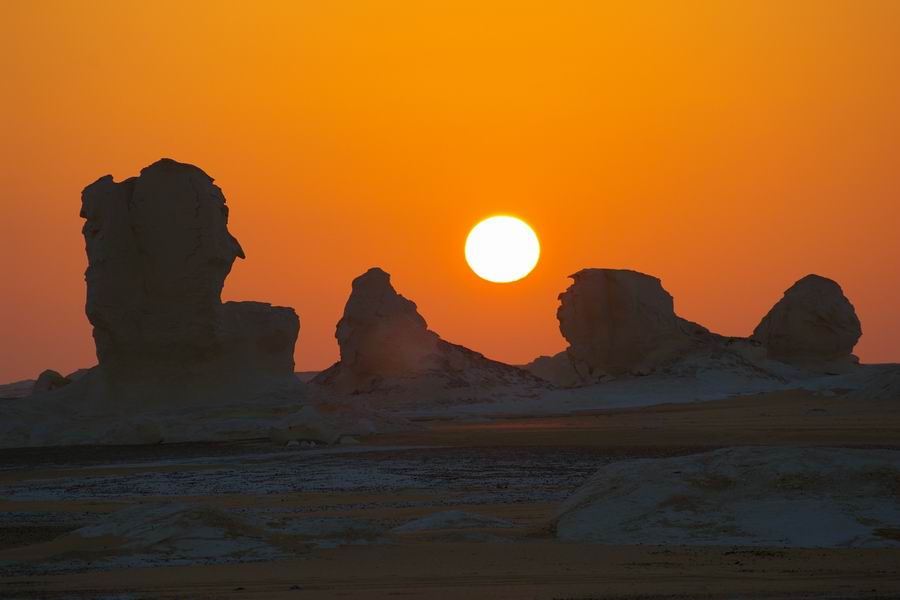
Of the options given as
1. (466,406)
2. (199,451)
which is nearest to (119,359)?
(199,451)

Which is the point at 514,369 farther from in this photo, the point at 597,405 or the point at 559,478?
the point at 559,478

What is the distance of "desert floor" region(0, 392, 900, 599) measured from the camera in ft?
33.1

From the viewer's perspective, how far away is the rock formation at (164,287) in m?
44.1

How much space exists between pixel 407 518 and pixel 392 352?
161ft

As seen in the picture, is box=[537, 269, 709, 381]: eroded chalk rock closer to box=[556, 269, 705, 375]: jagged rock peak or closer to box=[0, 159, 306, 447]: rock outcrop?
box=[556, 269, 705, 375]: jagged rock peak

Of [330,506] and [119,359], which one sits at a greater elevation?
[119,359]

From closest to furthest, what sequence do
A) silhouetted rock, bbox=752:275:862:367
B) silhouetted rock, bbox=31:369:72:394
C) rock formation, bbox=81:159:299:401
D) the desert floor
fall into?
the desert floor
rock formation, bbox=81:159:299:401
silhouetted rock, bbox=31:369:72:394
silhouetted rock, bbox=752:275:862:367

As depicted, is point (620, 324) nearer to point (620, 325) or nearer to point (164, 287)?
point (620, 325)

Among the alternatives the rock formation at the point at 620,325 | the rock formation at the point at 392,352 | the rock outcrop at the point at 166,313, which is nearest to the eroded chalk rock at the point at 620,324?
the rock formation at the point at 620,325

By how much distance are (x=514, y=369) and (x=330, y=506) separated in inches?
1967

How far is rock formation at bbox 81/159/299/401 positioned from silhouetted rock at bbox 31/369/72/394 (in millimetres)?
17228

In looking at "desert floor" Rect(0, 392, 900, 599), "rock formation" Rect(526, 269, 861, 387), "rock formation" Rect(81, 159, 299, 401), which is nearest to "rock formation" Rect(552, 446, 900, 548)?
"desert floor" Rect(0, 392, 900, 599)

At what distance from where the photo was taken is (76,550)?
12.7 m

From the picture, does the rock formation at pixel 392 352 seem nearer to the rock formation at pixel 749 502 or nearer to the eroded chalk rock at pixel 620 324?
the eroded chalk rock at pixel 620 324
